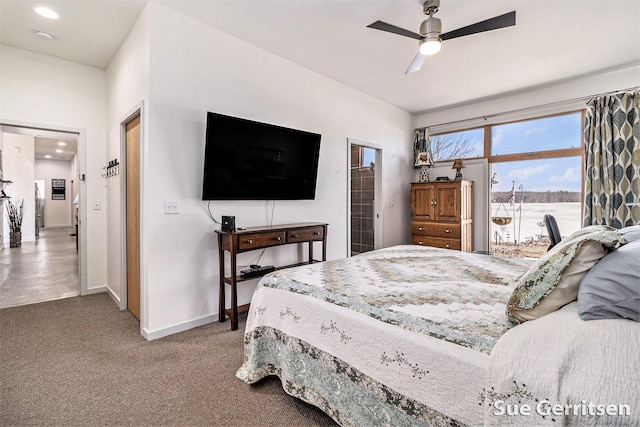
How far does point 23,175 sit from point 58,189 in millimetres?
4006

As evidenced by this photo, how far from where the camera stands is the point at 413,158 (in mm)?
5766

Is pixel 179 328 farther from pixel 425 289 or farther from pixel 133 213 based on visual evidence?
pixel 425 289

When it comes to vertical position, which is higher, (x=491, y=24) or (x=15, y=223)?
(x=491, y=24)

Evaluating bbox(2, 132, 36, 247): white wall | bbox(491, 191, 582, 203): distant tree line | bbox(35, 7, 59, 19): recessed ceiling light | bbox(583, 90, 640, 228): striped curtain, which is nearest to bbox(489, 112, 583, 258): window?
bbox(491, 191, 582, 203): distant tree line

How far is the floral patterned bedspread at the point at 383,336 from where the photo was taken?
1.08 m

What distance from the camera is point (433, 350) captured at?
1.11 meters

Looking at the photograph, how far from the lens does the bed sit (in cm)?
86

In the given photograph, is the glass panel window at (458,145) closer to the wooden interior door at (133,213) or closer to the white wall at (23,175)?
the wooden interior door at (133,213)

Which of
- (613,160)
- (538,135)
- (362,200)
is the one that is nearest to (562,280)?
(613,160)

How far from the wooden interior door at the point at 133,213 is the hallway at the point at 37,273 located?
125cm

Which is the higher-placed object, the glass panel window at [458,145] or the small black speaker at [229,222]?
the glass panel window at [458,145]

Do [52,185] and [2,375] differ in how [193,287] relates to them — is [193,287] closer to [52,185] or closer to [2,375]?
[2,375]

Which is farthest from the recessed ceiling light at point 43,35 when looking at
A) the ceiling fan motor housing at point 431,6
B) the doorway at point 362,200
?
the doorway at point 362,200

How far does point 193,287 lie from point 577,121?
530cm
